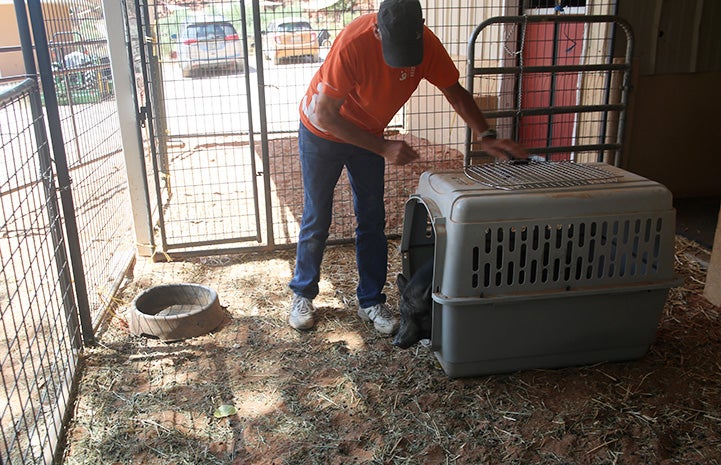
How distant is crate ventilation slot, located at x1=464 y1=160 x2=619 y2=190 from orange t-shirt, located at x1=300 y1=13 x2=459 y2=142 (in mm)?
489

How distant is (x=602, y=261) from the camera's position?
2.87m

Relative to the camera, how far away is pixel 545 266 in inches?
104

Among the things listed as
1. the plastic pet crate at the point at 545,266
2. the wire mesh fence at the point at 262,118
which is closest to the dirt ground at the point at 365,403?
the plastic pet crate at the point at 545,266

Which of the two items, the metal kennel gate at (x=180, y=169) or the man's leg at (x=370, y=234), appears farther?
the metal kennel gate at (x=180, y=169)

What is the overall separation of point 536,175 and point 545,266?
45 cm

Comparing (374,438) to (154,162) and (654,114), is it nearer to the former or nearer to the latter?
(154,162)

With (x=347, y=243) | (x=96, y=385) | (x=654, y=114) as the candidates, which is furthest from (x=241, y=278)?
(x=654, y=114)

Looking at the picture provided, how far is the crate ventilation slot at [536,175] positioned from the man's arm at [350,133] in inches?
14.4

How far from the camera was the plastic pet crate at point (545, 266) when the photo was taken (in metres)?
2.58

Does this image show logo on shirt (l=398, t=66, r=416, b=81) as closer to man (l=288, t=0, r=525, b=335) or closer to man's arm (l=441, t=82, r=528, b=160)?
man (l=288, t=0, r=525, b=335)

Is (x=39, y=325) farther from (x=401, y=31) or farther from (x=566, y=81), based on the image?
(x=566, y=81)

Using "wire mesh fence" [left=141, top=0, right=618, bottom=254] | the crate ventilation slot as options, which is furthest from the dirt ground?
"wire mesh fence" [left=141, top=0, right=618, bottom=254]

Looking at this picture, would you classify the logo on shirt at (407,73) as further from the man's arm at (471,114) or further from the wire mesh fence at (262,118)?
the wire mesh fence at (262,118)

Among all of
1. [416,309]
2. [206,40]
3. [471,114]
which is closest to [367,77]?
[471,114]
